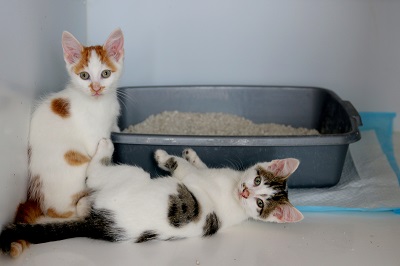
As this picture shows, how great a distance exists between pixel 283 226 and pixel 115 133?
646 mm

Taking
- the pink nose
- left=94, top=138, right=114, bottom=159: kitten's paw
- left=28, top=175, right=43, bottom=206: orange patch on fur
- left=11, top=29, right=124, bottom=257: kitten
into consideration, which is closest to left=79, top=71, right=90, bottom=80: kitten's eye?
left=11, top=29, right=124, bottom=257: kitten

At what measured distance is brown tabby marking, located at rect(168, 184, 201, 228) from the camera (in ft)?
5.05

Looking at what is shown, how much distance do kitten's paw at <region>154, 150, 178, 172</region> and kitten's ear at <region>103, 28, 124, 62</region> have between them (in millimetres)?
347

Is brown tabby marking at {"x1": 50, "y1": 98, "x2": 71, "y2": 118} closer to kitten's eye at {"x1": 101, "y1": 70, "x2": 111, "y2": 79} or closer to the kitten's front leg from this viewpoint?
kitten's eye at {"x1": 101, "y1": 70, "x2": 111, "y2": 79}

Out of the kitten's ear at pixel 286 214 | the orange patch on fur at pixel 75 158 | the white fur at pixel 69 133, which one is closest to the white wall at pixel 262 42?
the white fur at pixel 69 133

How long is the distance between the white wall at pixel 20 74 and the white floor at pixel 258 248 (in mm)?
206

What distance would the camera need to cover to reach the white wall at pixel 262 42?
2350mm

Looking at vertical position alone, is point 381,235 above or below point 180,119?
below

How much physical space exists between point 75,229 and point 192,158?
49 cm

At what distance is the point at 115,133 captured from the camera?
5.88 feet

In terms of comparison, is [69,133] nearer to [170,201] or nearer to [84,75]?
[84,75]

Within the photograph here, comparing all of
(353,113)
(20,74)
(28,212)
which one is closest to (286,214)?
(353,113)

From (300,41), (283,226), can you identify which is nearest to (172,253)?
(283,226)

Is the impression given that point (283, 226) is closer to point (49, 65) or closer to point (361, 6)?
point (49, 65)
